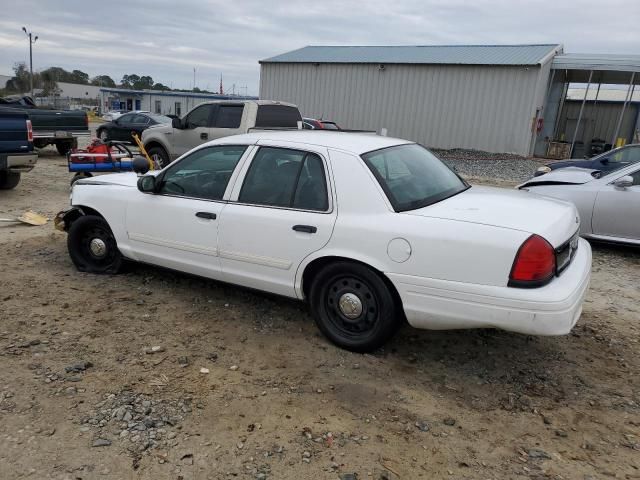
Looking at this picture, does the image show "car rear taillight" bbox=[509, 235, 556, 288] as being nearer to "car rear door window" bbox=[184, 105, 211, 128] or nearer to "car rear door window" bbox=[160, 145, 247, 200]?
"car rear door window" bbox=[160, 145, 247, 200]

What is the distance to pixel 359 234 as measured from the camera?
3.60m

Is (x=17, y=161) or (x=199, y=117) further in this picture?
(x=199, y=117)

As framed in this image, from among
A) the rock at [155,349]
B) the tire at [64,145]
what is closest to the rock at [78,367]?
the rock at [155,349]

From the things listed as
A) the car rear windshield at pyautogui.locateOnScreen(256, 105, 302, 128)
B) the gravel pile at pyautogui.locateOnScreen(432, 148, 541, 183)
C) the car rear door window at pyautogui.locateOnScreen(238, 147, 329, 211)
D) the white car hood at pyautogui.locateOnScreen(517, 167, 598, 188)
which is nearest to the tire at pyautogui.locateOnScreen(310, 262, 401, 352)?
the car rear door window at pyautogui.locateOnScreen(238, 147, 329, 211)

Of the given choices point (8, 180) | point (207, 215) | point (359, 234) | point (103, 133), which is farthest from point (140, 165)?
point (103, 133)

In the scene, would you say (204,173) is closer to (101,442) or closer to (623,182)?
(101,442)

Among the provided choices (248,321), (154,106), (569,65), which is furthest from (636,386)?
(154,106)

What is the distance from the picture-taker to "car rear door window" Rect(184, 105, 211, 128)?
10914 millimetres

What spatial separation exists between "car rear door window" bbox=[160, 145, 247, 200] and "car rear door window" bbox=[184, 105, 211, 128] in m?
6.56

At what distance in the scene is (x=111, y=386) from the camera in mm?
3389

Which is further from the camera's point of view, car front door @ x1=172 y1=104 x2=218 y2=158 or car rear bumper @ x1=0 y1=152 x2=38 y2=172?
car front door @ x1=172 y1=104 x2=218 y2=158

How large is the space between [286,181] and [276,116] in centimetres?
685

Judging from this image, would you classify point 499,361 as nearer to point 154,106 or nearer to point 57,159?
point 57,159

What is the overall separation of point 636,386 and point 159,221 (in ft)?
12.8
